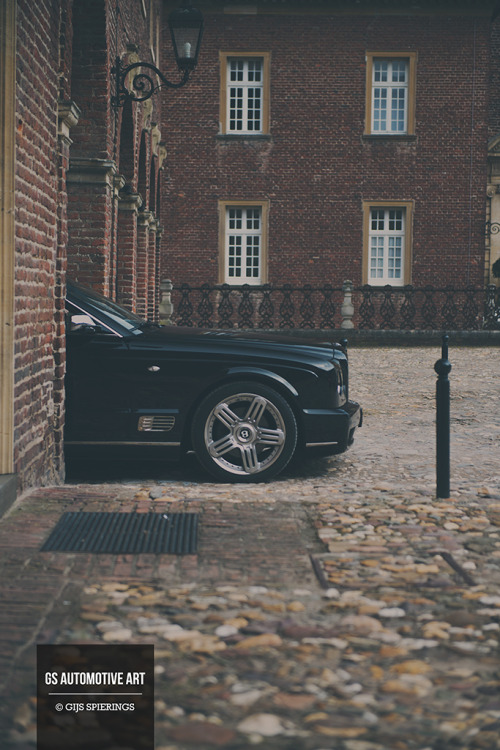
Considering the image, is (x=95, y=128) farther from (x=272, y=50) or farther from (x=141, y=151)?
(x=272, y=50)

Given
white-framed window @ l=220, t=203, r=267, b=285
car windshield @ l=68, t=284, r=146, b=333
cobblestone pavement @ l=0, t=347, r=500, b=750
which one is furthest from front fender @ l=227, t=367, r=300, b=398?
white-framed window @ l=220, t=203, r=267, b=285

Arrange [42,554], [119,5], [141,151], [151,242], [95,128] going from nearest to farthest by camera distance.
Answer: [42,554]
[95,128]
[119,5]
[141,151]
[151,242]

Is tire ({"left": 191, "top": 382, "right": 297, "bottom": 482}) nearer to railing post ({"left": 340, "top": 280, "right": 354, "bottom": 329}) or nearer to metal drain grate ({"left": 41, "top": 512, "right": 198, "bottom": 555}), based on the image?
metal drain grate ({"left": 41, "top": 512, "right": 198, "bottom": 555})

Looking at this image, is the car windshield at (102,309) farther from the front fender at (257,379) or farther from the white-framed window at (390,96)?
the white-framed window at (390,96)

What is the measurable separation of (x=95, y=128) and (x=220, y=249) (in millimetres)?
15791

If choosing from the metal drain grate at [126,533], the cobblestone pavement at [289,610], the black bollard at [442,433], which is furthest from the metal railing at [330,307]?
the metal drain grate at [126,533]

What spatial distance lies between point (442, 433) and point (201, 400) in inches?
68.3

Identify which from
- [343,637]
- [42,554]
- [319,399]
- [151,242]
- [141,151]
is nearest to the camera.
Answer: [343,637]

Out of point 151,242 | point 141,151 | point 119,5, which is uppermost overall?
point 119,5

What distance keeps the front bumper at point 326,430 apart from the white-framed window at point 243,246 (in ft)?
66.8

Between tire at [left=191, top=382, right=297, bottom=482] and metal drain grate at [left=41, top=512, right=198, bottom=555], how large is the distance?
4.26 ft

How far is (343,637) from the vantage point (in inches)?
147

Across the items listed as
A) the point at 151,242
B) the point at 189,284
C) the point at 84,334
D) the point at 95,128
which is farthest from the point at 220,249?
the point at 84,334

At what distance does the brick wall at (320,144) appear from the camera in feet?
88.6
